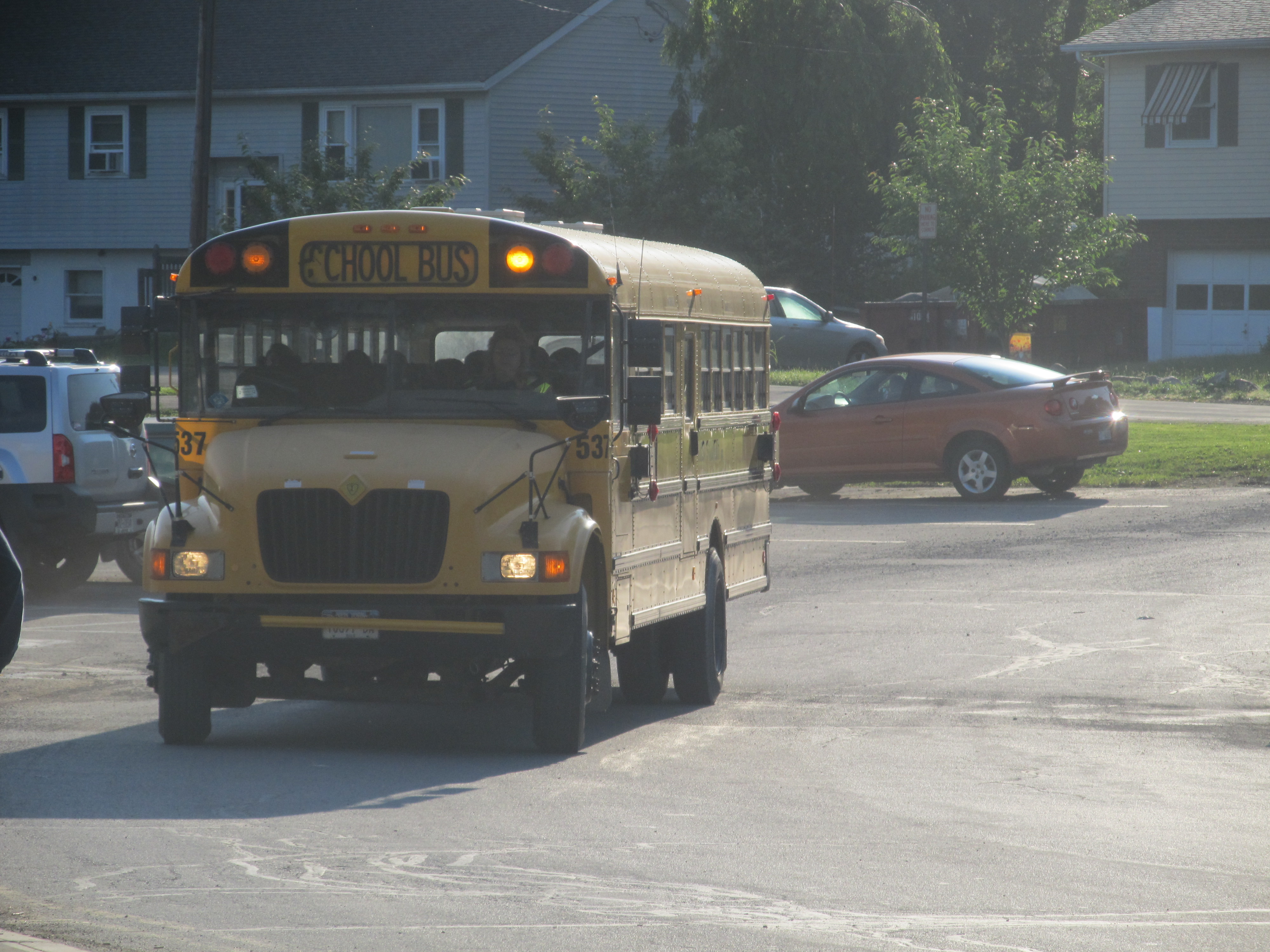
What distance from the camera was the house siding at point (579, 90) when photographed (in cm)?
4184

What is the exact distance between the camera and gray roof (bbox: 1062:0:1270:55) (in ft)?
136

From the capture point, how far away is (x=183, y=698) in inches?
343

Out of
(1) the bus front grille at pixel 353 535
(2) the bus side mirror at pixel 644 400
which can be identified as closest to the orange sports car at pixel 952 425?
(2) the bus side mirror at pixel 644 400

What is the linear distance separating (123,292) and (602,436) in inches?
1545

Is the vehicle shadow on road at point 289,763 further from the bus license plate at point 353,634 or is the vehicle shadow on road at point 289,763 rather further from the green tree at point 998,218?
the green tree at point 998,218

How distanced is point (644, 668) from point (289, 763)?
2.59 meters

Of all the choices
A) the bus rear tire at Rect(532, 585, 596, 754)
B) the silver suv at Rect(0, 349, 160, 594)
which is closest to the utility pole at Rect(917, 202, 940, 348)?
the silver suv at Rect(0, 349, 160, 594)

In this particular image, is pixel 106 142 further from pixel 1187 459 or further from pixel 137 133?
pixel 1187 459

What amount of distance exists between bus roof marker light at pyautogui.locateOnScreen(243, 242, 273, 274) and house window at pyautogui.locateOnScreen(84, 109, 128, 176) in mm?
37870

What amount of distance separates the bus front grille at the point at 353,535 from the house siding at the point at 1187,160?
36.3 meters

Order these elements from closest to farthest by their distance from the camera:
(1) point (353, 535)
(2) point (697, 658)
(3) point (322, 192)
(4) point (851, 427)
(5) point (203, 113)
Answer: (1) point (353, 535) → (2) point (697, 658) → (4) point (851, 427) → (5) point (203, 113) → (3) point (322, 192)

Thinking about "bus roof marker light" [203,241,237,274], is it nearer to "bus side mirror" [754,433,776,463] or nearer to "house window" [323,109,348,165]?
"bus side mirror" [754,433,776,463]

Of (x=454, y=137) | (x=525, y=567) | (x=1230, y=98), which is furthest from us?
(x=1230, y=98)

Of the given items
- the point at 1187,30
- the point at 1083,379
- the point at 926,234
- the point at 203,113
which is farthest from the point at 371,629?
the point at 1187,30
